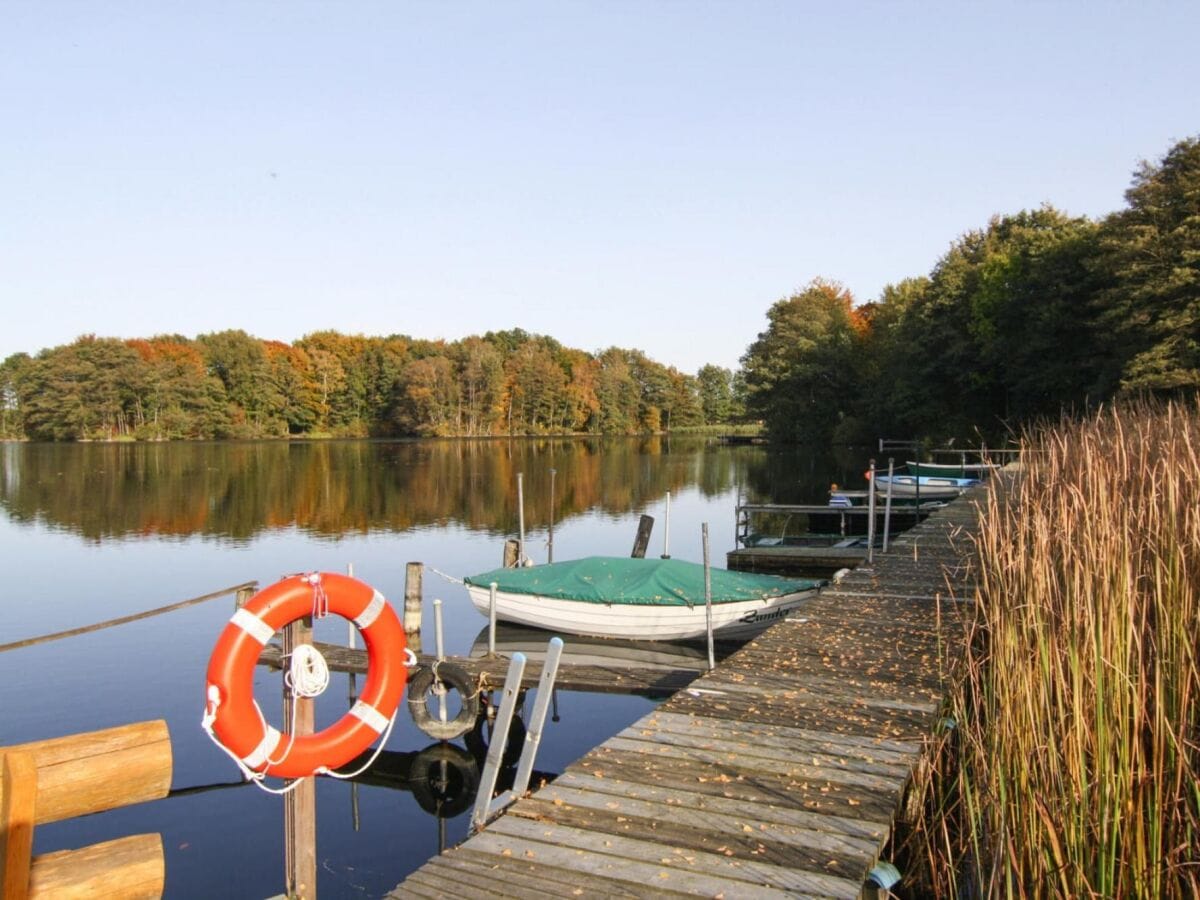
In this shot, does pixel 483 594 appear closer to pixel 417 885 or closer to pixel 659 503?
pixel 417 885

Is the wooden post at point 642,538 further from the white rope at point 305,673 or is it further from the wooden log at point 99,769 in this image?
the wooden log at point 99,769

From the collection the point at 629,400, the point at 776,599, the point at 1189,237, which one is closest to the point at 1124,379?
the point at 1189,237

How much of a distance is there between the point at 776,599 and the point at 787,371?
176ft

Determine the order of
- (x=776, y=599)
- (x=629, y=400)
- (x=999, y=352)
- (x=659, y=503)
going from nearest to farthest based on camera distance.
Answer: (x=776, y=599) < (x=659, y=503) < (x=999, y=352) < (x=629, y=400)

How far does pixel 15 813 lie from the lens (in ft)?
7.55

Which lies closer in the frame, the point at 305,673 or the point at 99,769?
the point at 99,769

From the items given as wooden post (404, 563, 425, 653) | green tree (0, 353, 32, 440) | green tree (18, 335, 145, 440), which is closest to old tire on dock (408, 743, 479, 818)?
wooden post (404, 563, 425, 653)

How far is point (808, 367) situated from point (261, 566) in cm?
4736

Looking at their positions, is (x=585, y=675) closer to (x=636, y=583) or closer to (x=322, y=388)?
(x=636, y=583)

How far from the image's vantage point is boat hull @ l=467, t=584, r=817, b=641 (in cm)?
1179

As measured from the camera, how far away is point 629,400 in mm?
98625

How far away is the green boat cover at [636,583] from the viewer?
11.9 meters

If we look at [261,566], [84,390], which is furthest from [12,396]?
[261,566]

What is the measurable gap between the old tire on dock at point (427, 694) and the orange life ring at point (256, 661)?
3378mm
